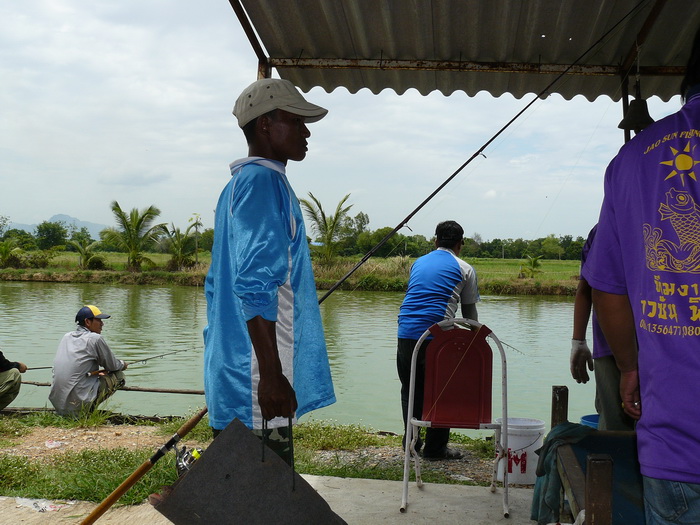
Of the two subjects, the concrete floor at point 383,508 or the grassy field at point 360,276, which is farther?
the grassy field at point 360,276

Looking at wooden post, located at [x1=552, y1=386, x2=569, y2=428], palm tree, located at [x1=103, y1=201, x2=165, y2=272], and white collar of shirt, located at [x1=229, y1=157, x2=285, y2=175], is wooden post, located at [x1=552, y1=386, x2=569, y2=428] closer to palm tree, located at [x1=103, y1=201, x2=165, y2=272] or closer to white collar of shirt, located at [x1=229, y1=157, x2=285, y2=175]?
white collar of shirt, located at [x1=229, y1=157, x2=285, y2=175]

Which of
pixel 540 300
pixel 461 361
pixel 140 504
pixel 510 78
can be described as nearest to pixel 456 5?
pixel 510 78

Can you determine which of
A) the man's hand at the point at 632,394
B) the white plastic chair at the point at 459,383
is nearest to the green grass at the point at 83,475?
the white plastic chair at the point at 459,383

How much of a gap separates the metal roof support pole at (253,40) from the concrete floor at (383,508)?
243 cm

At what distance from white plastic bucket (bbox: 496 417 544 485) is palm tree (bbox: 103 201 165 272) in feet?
102

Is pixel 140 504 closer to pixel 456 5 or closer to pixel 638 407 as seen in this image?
pixel 638 407

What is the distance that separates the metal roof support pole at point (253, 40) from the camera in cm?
354

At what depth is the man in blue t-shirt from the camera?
4578mm

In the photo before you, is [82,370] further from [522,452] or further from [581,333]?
[581,333]

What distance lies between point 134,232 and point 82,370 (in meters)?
27.9

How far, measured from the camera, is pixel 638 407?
154 centimetres

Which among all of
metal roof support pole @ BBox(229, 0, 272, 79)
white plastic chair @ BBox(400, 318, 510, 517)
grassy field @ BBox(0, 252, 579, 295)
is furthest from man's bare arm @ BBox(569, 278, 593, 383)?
grassy field @ BBox(0, 252, 579, 295)

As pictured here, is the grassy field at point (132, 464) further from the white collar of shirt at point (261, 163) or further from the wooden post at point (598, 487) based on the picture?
the wooden post at point (598, 487)

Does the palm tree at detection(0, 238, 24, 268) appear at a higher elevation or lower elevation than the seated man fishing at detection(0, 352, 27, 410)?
higher
